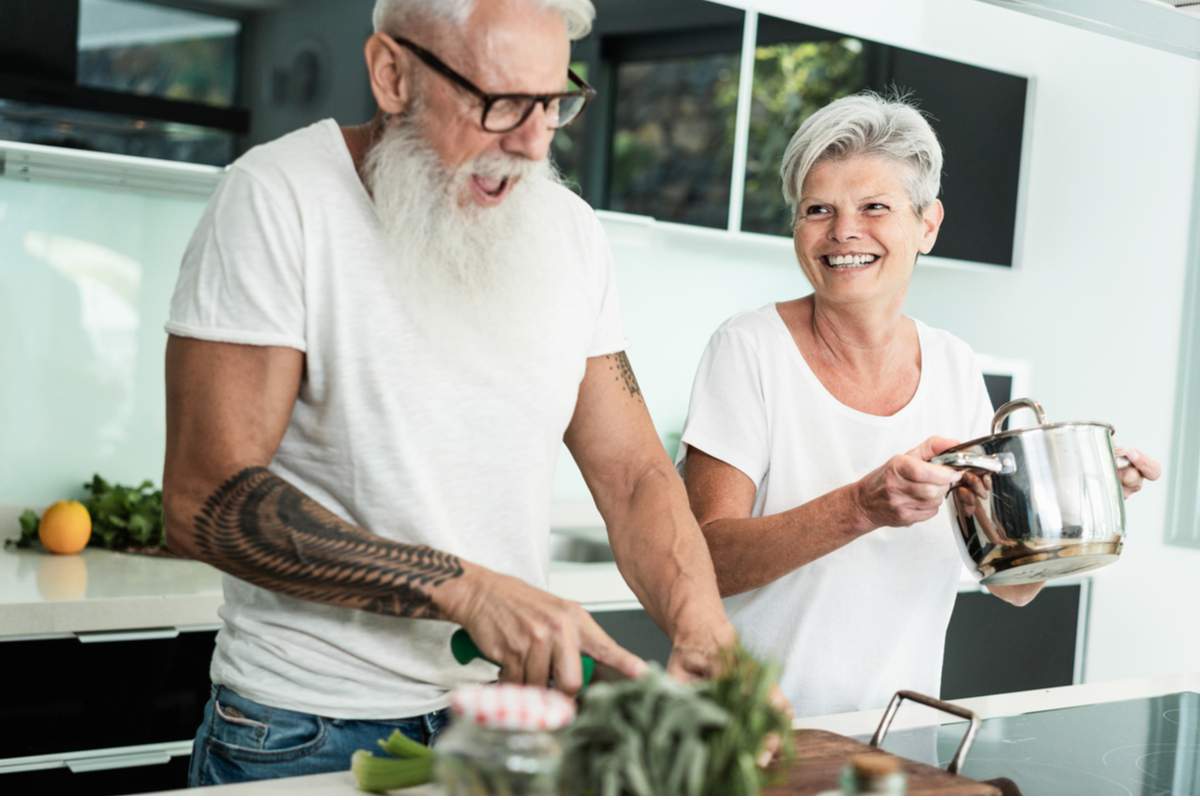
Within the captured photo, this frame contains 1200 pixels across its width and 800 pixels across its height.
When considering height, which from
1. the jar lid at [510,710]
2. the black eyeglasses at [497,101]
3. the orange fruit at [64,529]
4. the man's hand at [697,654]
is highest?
the black eyeglasses at [497,101]

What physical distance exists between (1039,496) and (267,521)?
79 cm

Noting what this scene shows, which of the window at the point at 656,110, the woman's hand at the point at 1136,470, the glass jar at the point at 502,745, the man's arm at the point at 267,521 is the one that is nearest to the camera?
the glass jar at the point at 502,745

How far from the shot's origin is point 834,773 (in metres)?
1.15

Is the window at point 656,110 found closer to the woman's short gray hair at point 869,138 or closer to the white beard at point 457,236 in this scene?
the woman's short gray hair at point 869,138

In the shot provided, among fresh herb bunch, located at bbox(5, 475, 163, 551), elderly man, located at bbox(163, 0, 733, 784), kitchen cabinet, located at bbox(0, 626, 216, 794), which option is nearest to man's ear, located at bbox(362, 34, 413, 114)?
elderly man, located at bbox(163, 0, 733, 784)

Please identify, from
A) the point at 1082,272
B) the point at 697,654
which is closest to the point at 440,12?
the point at 697,654

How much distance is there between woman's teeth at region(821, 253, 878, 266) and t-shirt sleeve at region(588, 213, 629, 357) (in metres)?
0.34

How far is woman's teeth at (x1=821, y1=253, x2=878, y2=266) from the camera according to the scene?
1.67 meters

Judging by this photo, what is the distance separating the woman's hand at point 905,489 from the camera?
141 centimetres

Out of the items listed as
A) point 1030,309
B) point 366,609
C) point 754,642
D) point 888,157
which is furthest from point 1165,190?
point 366,609

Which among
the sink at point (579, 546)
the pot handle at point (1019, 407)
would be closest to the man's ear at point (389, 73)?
the pot handle at point (1019, 407)

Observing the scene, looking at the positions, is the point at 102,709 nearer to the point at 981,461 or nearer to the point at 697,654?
the point at 697,654

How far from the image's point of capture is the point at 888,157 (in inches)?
66.3

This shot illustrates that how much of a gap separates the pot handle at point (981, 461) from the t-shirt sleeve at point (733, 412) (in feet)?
0.97
